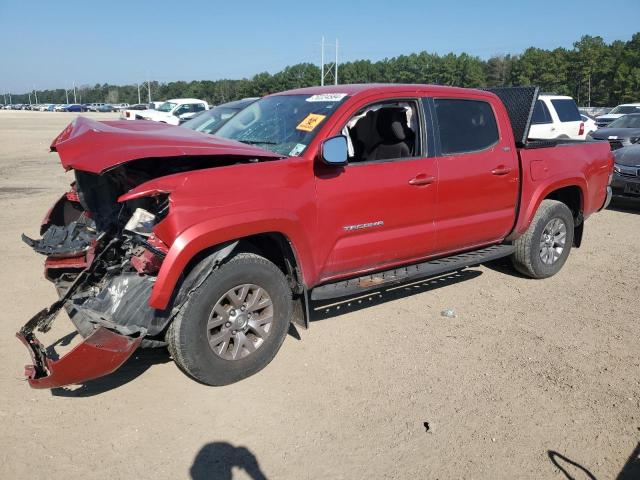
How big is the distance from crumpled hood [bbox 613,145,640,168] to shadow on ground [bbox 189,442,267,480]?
9.18m

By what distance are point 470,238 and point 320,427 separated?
2.60 m

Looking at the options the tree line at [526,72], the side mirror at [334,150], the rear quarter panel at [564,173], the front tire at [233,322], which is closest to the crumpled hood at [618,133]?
the rear quarter panel at [564,173]

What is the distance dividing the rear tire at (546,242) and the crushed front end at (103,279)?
399 centimetres

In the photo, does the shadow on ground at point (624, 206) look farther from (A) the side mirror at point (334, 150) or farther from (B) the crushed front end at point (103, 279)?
(B) the crushed front end at point (103, 279)

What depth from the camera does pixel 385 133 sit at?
191 inches

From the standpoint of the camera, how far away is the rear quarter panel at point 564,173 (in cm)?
546

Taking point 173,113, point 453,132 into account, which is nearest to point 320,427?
point 453,132

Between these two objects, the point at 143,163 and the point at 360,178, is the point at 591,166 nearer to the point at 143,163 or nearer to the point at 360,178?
the point at 360,178

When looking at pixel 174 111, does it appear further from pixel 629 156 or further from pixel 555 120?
pixel 629 156

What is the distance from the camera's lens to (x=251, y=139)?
15.1 ft

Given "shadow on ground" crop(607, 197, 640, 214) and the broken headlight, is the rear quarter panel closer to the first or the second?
the broken headlight

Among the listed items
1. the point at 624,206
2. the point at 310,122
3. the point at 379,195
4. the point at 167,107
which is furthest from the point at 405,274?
the point at 167,107

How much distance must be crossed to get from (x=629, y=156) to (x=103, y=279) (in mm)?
9473

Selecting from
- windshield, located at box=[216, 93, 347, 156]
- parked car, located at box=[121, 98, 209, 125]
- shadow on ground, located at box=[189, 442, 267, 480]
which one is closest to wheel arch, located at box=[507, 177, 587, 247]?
windshield, located at box=[216, 93, 347, 156]
